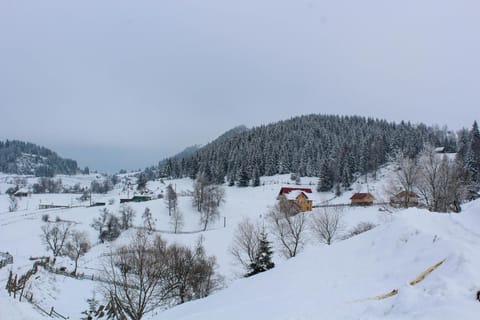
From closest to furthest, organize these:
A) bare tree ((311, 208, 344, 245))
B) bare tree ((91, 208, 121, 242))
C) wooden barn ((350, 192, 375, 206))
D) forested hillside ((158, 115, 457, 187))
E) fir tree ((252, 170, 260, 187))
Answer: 1. bare tree ((311, 208, 344, 245))
2. wooden barn ((350, 192, 375, 206))
3. bare tree ((91, 208, 121, 242))
4. fir tree ((252, 170, 260, 187))
5. forested hillside ((158, 115, 457, 187))

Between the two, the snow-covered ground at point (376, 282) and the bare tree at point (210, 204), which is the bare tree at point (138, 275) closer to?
the snow-covered ground at point (376, 282)

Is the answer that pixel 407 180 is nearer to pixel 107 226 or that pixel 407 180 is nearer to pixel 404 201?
pixel 404 201

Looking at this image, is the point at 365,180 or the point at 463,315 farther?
the point at 365,180

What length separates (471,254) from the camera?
A: 281 inches

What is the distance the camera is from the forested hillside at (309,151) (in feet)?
306

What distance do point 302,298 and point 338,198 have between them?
2750 inches

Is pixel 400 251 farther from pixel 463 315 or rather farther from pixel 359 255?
pixel 463 315

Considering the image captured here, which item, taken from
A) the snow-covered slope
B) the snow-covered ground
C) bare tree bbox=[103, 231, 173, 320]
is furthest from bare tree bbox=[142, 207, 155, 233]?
the snow-covered slope

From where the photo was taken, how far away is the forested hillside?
9325 cm

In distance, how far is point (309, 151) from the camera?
4387 inches

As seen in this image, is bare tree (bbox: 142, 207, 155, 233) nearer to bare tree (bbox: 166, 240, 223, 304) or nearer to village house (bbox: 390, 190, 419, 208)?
bare tree (bbox: 166, 240, 223, 304)

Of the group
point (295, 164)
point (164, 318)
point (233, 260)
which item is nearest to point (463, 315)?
point (164, 318)

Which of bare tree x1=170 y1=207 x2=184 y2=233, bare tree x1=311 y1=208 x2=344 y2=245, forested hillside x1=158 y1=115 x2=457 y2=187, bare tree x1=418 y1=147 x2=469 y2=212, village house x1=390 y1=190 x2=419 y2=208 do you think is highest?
forested hillside x1=158 y1=115 x2=457 y2=187

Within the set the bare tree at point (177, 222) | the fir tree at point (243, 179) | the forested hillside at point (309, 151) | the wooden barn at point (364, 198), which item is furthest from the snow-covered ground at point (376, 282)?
the forested hillside at point (309, 151)
